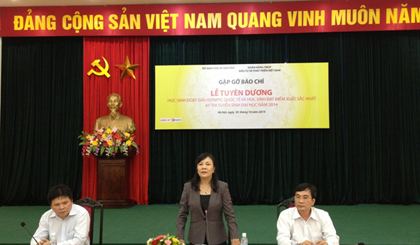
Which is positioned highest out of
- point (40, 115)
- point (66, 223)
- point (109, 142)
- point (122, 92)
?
point (122, 92)

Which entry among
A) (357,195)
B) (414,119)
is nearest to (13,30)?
(357,195)

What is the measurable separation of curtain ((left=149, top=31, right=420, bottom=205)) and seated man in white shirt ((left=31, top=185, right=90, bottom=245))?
420 centimetres

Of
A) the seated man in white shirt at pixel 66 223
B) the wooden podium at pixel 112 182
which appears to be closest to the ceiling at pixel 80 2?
the wooden podium at pixel 112 182

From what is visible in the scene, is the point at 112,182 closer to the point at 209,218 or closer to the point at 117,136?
the point at 117,136

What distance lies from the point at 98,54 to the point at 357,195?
4.92 metres

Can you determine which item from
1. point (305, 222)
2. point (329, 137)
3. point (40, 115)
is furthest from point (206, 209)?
point (40, 115)

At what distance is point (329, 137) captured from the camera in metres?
6.95

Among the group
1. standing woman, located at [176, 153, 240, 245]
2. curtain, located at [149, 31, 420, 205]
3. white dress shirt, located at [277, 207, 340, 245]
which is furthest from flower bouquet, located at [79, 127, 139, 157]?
white dress shirt, located at [277, 207, 340, 245]

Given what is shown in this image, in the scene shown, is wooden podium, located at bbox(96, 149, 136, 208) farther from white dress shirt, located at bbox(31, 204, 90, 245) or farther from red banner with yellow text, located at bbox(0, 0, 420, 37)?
white dress shirt, located at bbox(31, 204, 90, 245)

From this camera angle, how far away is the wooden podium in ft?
21.3

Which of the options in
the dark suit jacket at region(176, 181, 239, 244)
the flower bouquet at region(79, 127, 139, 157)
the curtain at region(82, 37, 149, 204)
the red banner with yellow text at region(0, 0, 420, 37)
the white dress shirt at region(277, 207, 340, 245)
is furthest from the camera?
the curtain at region(82, 37, 149, 204)

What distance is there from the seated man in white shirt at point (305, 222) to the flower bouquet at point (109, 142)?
4072 mm

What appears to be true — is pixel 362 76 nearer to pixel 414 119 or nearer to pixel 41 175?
pixel 414 119

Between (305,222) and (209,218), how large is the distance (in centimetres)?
71
